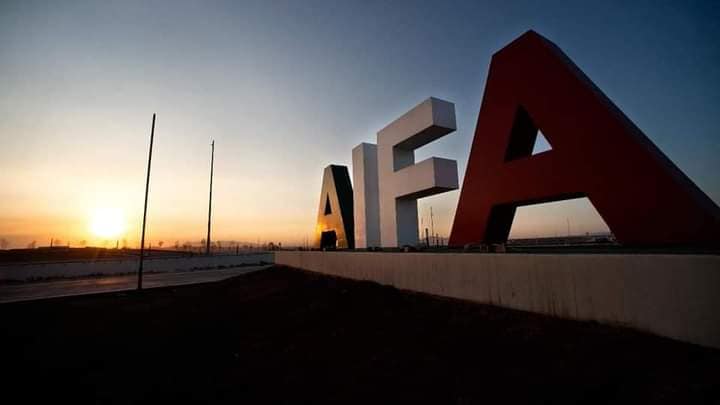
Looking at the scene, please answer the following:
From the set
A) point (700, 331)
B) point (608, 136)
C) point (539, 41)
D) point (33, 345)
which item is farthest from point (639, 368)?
point (33, 345)

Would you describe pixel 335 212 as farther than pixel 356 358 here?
Yes

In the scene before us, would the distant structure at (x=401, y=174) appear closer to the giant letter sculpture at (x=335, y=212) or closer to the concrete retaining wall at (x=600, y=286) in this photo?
the giant letter sculpture at (x=335, y=212)

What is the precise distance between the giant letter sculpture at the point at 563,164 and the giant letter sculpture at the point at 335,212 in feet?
33.1

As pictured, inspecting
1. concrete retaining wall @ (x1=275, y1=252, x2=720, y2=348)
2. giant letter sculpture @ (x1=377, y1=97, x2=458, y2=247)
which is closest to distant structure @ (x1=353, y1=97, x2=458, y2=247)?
giant letter sculpture @ (x1=377, y1=97, x2=458, y2=247)

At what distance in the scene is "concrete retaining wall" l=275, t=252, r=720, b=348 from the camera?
4457mm

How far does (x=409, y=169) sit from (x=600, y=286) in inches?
381

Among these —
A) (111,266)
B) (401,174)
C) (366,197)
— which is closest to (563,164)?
(401,174)

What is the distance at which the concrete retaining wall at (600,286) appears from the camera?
4.46 m

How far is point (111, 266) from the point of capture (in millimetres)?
32125

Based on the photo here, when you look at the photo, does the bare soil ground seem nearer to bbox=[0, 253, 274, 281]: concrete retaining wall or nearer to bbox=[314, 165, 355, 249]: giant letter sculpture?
bbox=[314, 165, 355, 249]: giant letter sculpture

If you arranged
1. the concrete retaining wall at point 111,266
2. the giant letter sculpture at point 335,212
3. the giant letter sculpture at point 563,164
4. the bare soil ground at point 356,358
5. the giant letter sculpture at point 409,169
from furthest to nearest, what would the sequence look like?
the concrete retaining wall at point 111,266 < the giant letter sculpture at point 335,212 < the giant letter sculpture at point 409,169 < the giant letter sculpture at point 563,164 < the bare soil ground at point 356,358

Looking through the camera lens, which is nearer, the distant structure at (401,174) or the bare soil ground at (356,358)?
the bare soil ground at (356,358)

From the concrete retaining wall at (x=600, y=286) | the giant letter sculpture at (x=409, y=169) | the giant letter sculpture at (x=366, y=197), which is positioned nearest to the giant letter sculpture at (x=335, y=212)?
the giant letter sculpture at (x=366, y=197)

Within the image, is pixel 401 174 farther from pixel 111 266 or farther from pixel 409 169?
pixel 111 266
